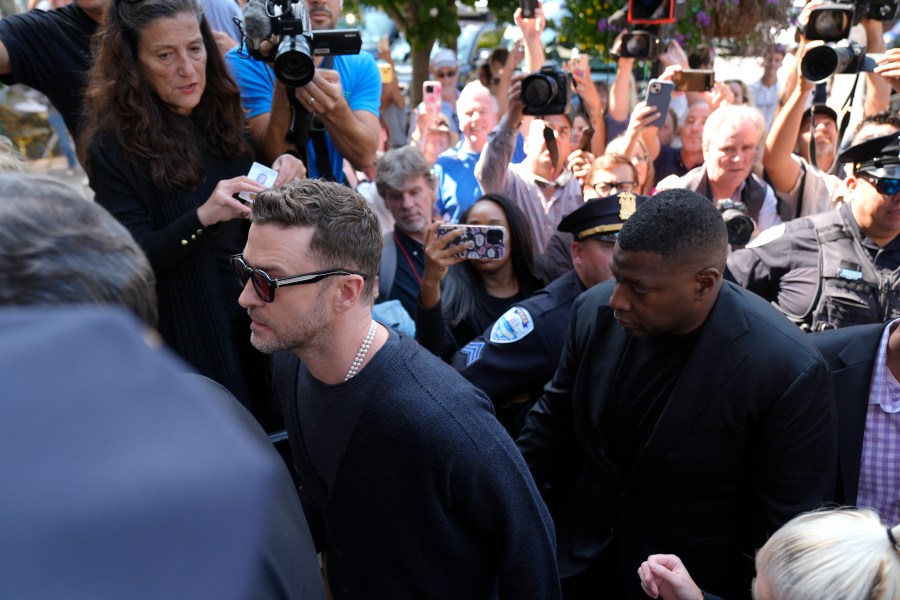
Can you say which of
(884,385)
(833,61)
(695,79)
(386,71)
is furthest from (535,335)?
(386,71)

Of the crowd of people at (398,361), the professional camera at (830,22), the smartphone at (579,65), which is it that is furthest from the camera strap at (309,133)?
the professional camera at (830,22)

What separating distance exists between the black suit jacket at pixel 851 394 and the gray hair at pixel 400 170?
2228 millimetres

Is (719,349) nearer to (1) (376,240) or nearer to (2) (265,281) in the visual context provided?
(1) (376,240)

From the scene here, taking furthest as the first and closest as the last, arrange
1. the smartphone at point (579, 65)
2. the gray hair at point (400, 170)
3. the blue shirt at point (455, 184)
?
1. the smartphone at point (579, 65)
2. the blue shirt at point (455, 184)
3. the gray hair at point (400, 170)

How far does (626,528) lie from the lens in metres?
2.45

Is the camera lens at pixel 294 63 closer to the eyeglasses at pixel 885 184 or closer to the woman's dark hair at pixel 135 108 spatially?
the woman's dark hair at pixel 135 108

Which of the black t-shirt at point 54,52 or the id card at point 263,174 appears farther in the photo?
the black t-shirt at point 54,52

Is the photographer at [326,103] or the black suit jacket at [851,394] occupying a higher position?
the photographer at [326,103]

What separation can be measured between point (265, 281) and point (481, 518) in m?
0.80

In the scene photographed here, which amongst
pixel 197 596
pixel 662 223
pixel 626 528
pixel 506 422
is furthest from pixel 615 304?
pixel 197 596

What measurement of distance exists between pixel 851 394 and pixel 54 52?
10.5 feet

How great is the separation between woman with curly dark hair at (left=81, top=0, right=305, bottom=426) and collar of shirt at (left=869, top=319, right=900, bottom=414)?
208 cm

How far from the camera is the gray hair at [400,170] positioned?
4.00 meters

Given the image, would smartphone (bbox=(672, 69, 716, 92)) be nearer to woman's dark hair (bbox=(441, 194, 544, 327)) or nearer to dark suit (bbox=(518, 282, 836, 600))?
woman's dark hair (bbox=(441, 194, 544, 327))
